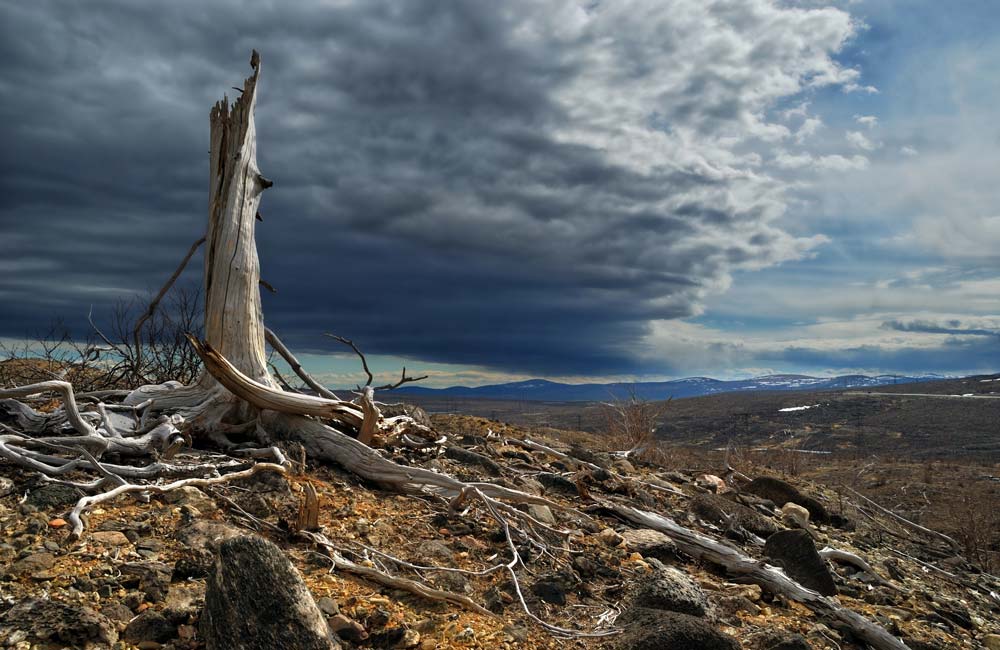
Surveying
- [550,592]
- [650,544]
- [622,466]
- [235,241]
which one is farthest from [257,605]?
[622,466]

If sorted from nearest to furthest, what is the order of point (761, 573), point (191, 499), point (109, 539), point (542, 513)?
point (109, 539) < point (191, 499) < point (761, 573) < point (542, 513)

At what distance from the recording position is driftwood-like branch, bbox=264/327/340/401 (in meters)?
8.34

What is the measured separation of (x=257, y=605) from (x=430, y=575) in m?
1.56

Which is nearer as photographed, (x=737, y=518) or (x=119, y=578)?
(x=119, y=578)

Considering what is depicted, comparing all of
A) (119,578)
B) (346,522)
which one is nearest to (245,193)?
(346,522)

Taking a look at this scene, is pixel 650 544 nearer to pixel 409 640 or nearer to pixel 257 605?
pixel 409 640

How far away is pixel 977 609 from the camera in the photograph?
7.83 metres

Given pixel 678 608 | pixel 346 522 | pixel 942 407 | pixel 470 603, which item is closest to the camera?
pixel 470 603

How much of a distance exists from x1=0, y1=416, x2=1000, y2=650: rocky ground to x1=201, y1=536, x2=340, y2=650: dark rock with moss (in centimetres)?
2

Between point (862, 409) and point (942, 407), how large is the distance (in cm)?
1016

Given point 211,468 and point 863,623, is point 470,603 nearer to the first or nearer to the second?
point 211,468

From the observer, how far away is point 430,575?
4.53 meters

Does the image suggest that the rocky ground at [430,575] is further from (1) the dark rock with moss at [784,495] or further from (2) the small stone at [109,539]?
(1) the dark rock with moss at [784,495]

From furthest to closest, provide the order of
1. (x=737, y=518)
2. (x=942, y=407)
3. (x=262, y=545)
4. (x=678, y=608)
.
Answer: (x=942, y=407), (x=737, y=518), (x=678, y=608), (x=262, y=545)
